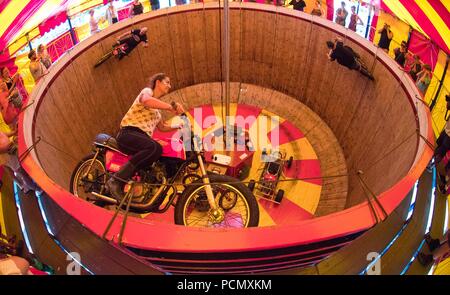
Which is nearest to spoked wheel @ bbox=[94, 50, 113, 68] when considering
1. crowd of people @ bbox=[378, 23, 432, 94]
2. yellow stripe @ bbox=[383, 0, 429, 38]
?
crowd of people @ bbox=[378, 23, 432, 94]

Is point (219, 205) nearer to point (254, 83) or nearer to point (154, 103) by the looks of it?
point (154, 103)

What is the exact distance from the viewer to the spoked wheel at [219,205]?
3129 millimetres

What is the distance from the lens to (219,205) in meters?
3.39

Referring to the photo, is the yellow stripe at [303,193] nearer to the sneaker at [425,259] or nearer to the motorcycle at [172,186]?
the motorcycle at [172,186]

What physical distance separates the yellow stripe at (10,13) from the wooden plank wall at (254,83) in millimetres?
1351

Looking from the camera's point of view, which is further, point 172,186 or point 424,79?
point 424,79

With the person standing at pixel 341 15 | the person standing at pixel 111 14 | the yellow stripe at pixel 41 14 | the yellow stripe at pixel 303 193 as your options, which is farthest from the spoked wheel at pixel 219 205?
the person standing at pixel 111 14

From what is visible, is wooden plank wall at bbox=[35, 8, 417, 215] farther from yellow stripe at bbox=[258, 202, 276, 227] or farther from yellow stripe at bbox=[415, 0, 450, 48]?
yellow stripe at bbox=[415, 0, 450, 48]

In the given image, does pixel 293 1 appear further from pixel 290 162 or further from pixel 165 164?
pixel 165 164

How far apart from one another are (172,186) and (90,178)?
0.85 metres

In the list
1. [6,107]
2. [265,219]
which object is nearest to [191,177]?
[265,219]

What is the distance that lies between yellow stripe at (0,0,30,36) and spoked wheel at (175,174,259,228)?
397cm

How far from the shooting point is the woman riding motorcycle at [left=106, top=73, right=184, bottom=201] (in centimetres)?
327
